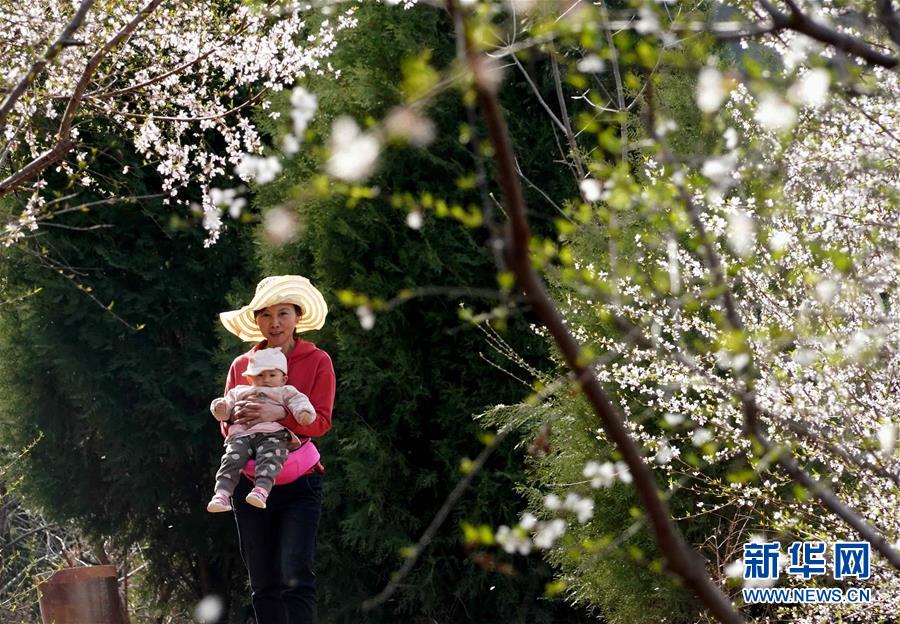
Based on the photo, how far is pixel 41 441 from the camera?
25.1ft

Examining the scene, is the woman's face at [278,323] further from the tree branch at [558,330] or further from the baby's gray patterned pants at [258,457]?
the tree branch at [558,330]

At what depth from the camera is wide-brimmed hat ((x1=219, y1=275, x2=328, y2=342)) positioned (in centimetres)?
402

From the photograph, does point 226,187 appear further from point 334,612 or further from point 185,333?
point 334,612

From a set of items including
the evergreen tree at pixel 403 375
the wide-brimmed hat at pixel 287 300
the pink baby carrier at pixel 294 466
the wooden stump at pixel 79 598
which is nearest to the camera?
the pink baby carrier at pixel 294 466

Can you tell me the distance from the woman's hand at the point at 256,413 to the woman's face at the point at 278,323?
30cm

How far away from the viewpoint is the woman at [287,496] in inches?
150

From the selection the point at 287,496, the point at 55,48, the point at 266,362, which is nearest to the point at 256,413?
the point at 266,362

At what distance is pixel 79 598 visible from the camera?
6926 millimetres

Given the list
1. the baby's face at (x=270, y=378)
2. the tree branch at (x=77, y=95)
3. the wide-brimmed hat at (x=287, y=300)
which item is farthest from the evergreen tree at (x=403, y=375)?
the tree branch at (x=77, y=95)

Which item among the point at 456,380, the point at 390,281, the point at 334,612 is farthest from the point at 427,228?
the point at 334,612

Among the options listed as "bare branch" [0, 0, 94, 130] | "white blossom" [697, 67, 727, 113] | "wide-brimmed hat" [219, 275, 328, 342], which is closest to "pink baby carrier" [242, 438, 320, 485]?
"wide-brimmed hat" [219, 275, 328, 342]

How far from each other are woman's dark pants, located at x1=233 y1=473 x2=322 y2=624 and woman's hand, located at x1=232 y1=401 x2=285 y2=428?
0.20 meters

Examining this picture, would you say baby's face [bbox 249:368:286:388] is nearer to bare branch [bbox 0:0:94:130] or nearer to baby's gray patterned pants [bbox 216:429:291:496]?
baby's gray patterned pants [bbox 216:429:291:496]

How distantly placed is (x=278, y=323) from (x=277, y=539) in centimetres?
73
